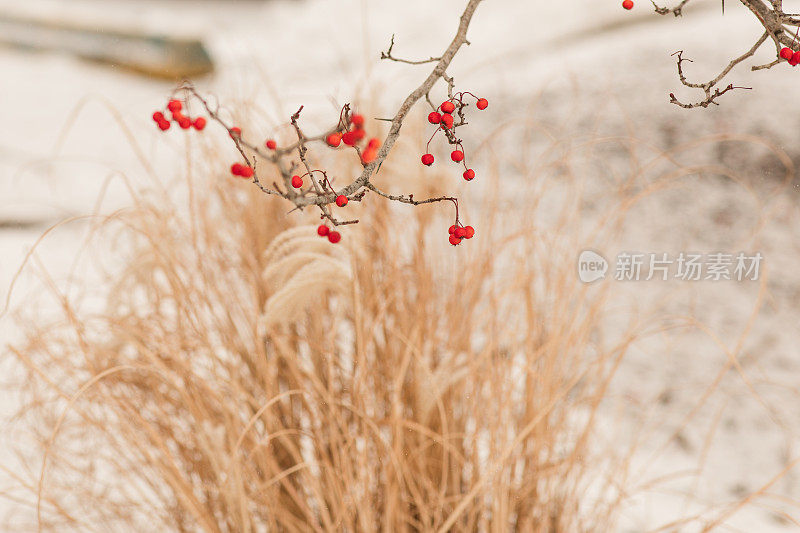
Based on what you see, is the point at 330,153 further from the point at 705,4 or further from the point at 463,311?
the point at 705,4

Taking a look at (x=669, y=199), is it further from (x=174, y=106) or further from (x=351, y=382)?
(x=174, y=106)

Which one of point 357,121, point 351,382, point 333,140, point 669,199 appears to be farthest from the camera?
point 669,199

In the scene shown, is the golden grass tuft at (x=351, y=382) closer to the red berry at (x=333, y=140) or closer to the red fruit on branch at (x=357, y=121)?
the red fruit on branch at (x=357, y=121)

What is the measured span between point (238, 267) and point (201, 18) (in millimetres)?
1425

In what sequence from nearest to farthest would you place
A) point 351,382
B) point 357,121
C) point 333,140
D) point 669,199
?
point 333,140, point 357,121, point 351,382, point 669,199

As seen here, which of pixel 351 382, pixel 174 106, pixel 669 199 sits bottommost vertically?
pixel 351 382

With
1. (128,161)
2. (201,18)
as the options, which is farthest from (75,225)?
(201,18)

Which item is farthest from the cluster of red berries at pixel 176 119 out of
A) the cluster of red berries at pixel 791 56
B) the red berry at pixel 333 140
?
the cluster of red berries at pixel 791 56

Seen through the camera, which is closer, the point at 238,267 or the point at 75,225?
the point at 238,267

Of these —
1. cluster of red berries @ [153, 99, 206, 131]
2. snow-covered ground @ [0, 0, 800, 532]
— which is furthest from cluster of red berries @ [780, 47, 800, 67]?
snow-covered ground @ [0, 0, 800, 532]

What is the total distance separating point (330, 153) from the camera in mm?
822

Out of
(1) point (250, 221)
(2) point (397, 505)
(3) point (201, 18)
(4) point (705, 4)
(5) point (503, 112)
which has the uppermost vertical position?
(3) point (201, 18)

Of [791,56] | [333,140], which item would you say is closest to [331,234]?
[333,140]

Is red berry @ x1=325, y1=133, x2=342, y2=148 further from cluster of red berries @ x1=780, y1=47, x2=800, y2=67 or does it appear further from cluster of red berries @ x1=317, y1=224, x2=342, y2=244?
cluster of red berries @ x1=780, y1=47, x2=800, y2=67
